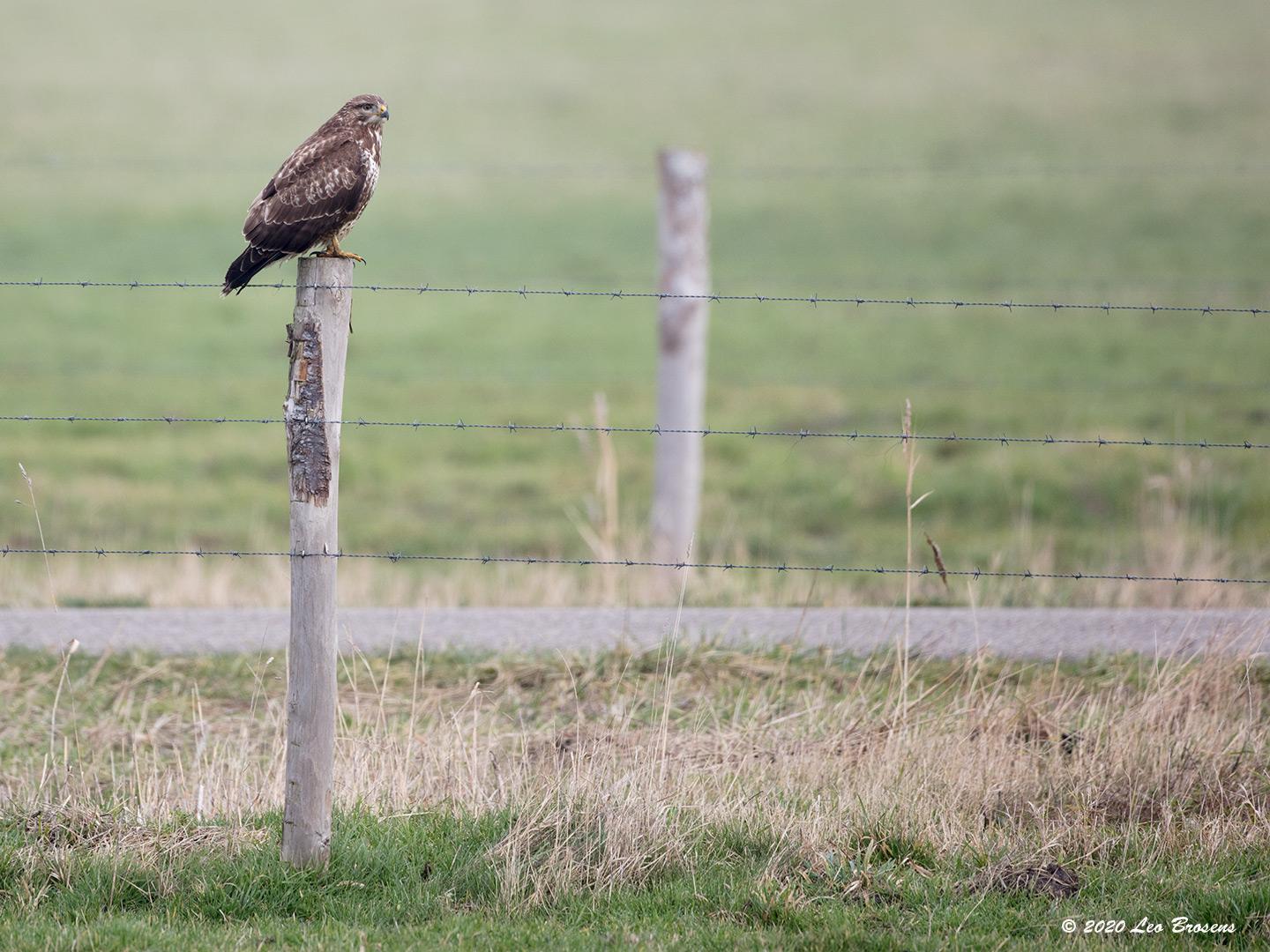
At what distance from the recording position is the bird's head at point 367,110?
6082mm

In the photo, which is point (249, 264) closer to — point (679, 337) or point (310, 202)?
point (310, 202)

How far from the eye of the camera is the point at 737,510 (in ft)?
48.9

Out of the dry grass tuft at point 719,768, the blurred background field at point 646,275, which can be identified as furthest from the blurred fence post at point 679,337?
the dry grass tuft at point 719,768

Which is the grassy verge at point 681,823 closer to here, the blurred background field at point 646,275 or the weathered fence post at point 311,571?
the weathered fence post at point 311,571

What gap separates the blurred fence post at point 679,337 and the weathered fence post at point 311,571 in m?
5.10

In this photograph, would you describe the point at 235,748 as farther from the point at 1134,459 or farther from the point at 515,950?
the point at 1134,459

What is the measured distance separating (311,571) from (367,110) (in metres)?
2.32

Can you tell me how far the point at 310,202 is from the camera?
5.70 meters

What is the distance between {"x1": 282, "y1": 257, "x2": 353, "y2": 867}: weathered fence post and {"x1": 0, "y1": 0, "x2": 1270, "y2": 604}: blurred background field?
4.50 meters

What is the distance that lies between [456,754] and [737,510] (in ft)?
31.4

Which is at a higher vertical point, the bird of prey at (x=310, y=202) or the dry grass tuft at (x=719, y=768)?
the bird of prey at (x=310, y=202)

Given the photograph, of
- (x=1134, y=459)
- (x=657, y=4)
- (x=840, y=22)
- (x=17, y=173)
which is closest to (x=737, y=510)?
(x=1134, y=459)

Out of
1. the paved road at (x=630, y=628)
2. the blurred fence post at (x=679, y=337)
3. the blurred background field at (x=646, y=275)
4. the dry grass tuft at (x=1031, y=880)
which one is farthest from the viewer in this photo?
the blurred background field at (x=646, y=275)

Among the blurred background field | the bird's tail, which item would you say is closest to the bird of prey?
the bird's tail
